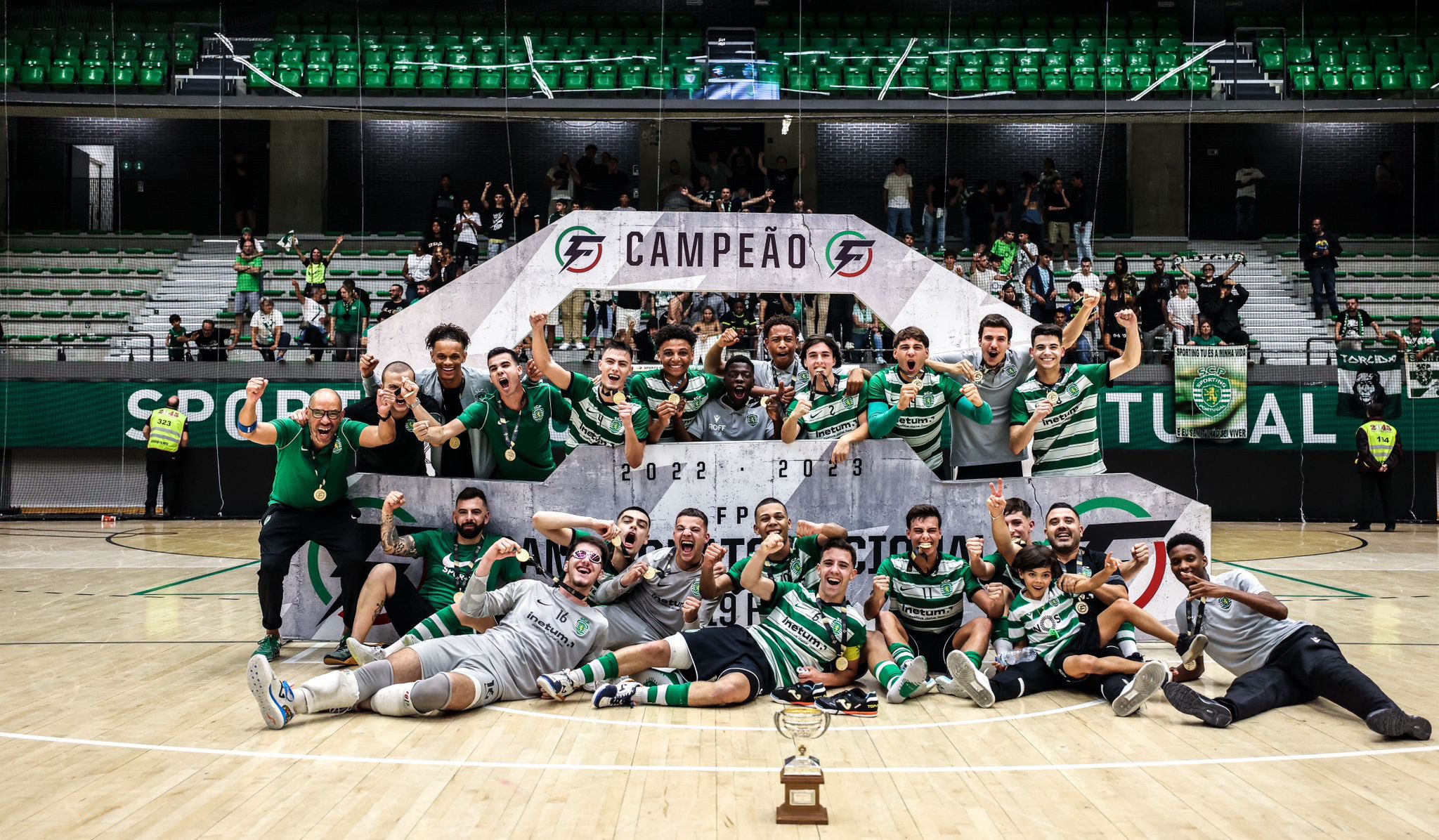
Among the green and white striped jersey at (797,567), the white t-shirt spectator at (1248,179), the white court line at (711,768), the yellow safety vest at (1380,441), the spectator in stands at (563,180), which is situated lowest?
the white court line at (711,768)

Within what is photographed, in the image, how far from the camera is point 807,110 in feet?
81.4

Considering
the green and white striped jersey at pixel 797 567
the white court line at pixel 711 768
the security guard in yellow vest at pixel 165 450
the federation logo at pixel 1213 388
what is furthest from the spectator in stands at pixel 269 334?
the federation logo at pixel 1213 388

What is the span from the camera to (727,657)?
26.5 ft

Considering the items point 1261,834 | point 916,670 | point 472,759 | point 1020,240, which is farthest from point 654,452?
point 1020,240

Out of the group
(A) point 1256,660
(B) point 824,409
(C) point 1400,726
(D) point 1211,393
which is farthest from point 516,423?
(D) point 1211,393

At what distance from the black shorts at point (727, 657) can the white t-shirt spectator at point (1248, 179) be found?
73.6ft

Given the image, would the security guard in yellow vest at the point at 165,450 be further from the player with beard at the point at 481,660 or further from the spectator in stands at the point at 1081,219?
the spectator in stands at the point at 1081,219

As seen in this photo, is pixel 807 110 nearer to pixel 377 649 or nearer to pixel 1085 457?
pixel 1085 457

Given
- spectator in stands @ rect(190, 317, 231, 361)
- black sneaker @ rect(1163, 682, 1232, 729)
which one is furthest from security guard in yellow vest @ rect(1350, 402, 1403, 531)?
spectator in stands @ rect(190, 317, 231, 361)

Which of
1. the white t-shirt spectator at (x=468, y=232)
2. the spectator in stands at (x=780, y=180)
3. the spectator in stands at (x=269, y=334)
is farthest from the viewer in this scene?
the spectator in stands at (x=780, y=180)

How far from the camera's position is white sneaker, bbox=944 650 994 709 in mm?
7812

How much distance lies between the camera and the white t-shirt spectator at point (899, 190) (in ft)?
79.4

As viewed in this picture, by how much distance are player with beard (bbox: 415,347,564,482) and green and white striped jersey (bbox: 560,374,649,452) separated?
15 cm

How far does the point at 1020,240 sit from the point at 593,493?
14.3 metres
